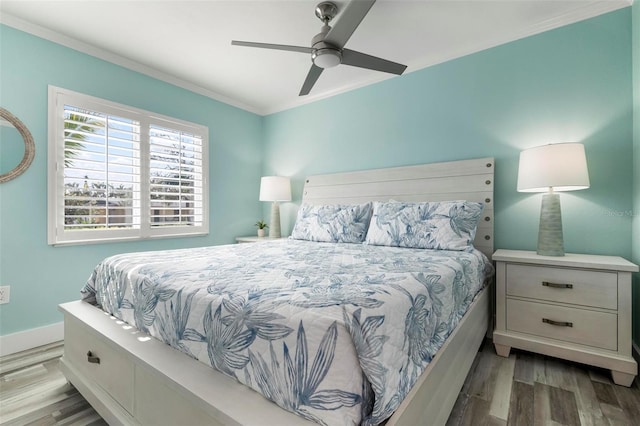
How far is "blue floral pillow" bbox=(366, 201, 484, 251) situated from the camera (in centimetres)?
219

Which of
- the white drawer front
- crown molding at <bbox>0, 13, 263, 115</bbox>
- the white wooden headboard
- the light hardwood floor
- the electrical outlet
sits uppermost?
crown molding at <bbox>0, 13, 263, 115</bbox>

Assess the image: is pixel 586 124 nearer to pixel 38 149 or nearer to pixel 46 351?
pixel 38 149

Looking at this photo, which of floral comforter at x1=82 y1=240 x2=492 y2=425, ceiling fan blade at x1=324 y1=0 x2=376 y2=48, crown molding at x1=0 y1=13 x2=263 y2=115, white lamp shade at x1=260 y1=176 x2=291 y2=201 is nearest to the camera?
floral comforter at x1=82 y1=240 x2=492 y2=425

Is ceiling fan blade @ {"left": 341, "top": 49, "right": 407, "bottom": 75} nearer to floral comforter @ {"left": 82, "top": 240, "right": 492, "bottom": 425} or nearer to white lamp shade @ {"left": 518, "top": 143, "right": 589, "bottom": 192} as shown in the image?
white lamp shade @ {"left": 518, "top": 143, "right": 589, "bottom": 192}

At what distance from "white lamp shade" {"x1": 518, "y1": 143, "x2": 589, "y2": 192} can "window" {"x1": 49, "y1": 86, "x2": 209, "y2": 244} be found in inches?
129

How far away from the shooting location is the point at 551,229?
201 cm

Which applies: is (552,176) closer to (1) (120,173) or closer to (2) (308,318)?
(2) (308,318)

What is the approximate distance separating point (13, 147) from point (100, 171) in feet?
1.83

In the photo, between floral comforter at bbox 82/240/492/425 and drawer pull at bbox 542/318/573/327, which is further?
drawer pull at bbox 542/318/573/327

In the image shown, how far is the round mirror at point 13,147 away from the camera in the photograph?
2.19 m

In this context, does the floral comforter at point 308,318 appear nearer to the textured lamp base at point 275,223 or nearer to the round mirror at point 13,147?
the round mirror at point 13,147

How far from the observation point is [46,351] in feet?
7.41

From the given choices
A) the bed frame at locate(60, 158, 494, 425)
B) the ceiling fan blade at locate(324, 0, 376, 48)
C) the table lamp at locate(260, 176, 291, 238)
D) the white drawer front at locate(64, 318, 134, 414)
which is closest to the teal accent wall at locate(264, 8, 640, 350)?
the bed frame at locate(60, 158, 494, 425)

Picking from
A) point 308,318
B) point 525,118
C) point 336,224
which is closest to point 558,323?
point 525,118
